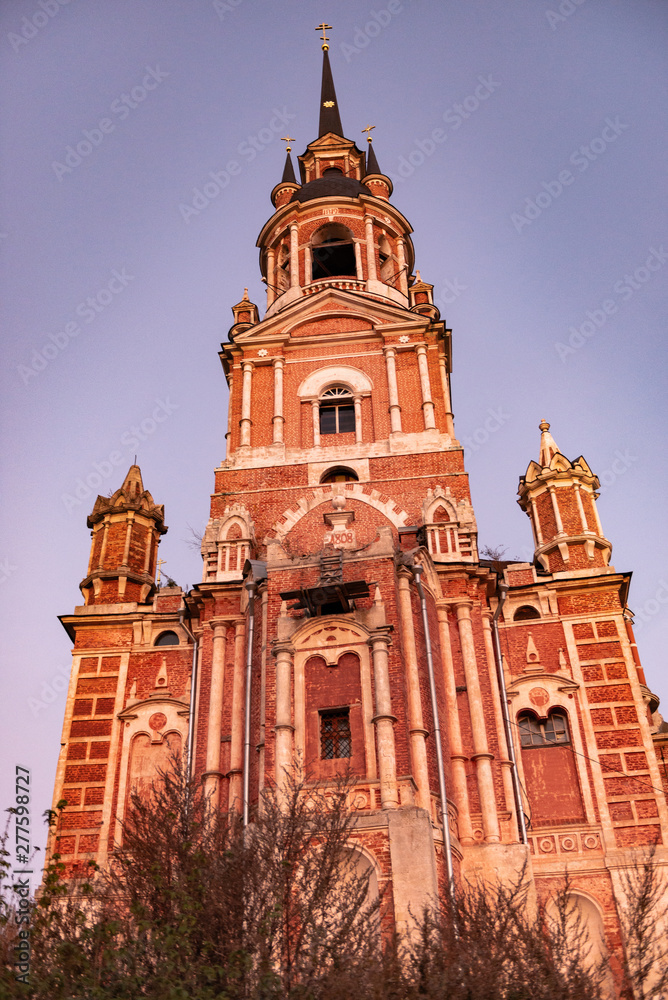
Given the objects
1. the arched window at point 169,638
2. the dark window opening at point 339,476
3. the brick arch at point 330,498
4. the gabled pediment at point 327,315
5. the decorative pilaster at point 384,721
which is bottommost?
the decorative pilaster at point 384,721

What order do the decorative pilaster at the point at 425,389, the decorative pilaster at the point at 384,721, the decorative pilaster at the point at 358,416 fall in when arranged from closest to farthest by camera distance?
the decorative pilaster at the point at 384,721, the decorative pilaster at the point at 425,389, the decorative pilaster at the point at 358,416

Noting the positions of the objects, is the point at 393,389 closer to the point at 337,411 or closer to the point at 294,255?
the point at 337,411

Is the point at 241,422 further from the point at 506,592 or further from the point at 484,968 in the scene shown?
the point at 484,968

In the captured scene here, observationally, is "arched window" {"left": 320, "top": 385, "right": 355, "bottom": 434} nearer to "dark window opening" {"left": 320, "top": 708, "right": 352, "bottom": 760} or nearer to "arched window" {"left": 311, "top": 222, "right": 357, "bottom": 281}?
"arched window" {"left": 311, "top": 222, "right": 357, "bottom": 281}

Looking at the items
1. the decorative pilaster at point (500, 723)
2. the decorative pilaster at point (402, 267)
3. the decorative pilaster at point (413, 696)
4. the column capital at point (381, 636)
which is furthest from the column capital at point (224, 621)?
the decorative pilaster at point (402, 267)

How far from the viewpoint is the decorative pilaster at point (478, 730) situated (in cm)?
2352

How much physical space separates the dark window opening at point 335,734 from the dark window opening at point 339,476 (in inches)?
333

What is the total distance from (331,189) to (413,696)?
72.7ft

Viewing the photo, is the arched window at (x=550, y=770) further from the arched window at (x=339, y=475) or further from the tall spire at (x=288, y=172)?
the tall spire at (x=288, y=172)

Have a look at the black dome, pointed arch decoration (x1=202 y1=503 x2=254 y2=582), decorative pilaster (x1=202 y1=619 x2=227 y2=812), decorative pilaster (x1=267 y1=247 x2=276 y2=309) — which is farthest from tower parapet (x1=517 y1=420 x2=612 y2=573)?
the black dome

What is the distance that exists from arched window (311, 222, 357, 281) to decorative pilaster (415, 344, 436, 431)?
6.11 metres

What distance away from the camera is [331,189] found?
38906 mm

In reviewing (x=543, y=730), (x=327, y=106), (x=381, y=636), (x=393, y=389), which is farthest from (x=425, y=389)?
(x=327, y=106)

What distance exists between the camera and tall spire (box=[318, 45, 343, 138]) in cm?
4628
